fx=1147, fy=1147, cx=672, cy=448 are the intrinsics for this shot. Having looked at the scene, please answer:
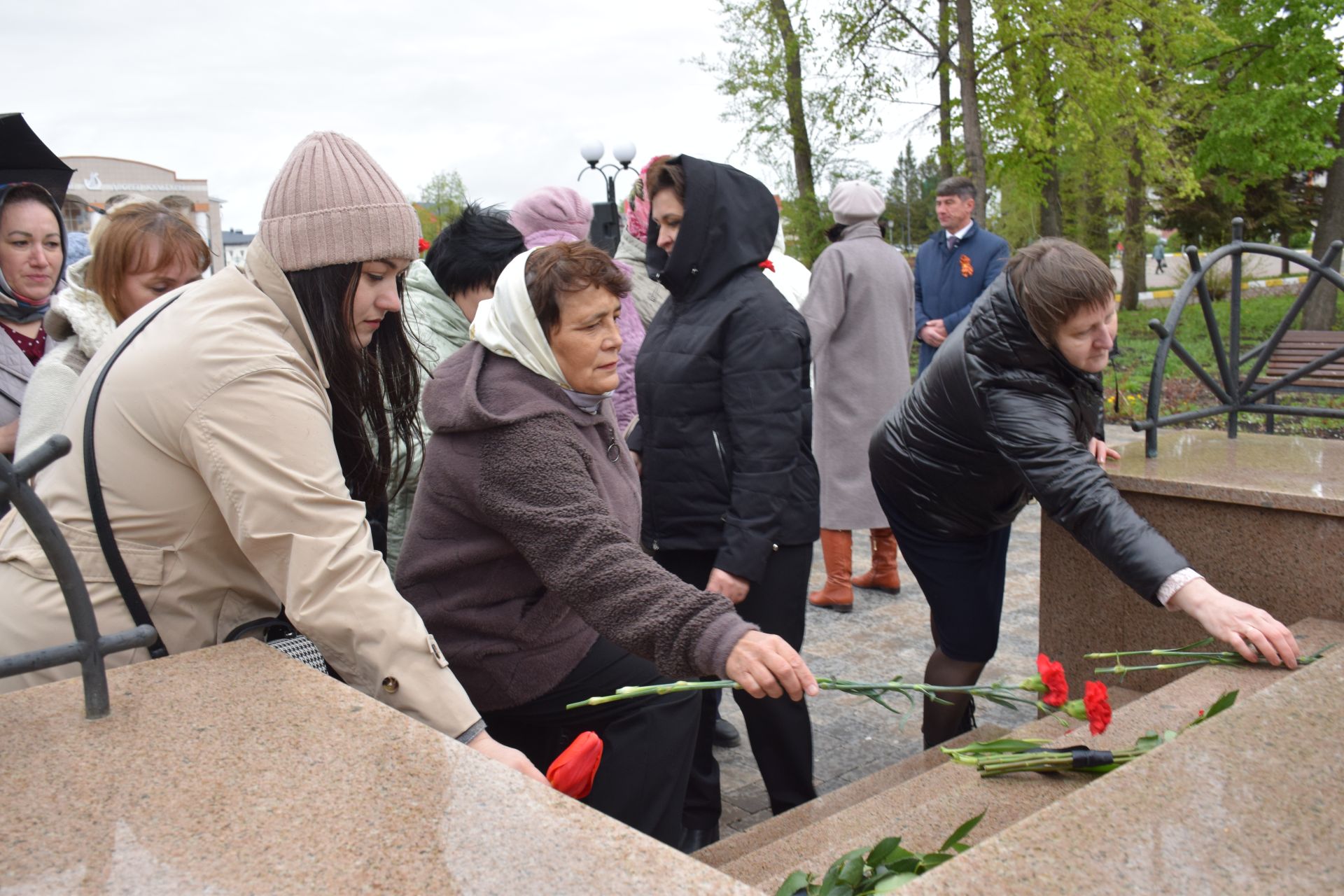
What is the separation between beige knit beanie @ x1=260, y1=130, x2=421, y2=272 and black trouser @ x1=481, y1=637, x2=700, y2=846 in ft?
3.41

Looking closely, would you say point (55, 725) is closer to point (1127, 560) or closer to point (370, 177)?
point (370, 177)

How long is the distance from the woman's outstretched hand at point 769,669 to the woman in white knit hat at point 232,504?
1.33 feet

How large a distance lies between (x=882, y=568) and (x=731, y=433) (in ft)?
10.2

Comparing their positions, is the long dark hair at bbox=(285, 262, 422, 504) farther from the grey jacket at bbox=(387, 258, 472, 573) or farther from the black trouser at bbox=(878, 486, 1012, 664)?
the black trouser at bbox=(878, 486, 1012, 664)

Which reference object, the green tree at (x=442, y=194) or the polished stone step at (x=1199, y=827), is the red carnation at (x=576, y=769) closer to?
the polished stone step at (x=1199, y=827)

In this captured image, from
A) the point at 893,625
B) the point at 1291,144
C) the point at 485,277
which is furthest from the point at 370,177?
the point at 1291,144

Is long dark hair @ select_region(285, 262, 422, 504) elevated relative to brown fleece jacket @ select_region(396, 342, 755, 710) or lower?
elevated

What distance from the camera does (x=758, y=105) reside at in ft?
56.8

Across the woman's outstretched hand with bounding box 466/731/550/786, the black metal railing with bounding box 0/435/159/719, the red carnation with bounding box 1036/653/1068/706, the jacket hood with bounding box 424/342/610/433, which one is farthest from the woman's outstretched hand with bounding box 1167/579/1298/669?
the black metal railing with bounding box 0/435/159/719

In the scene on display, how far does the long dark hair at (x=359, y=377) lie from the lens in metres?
2.17

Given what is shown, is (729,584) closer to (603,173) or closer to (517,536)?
(517,536)

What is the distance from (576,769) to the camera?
189 centimetres

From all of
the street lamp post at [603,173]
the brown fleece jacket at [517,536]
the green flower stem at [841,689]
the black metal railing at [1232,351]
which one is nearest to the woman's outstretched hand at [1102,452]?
the black metal railing at [1232,351]

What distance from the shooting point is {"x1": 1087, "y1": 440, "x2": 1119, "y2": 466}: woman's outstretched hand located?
3783 mm
